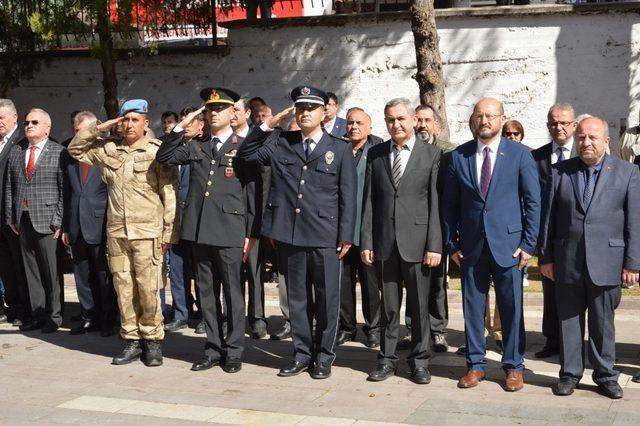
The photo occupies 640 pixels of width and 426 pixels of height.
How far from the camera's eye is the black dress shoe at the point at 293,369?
8773mm

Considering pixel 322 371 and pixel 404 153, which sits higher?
pixel 404 153

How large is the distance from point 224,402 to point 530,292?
4.49m

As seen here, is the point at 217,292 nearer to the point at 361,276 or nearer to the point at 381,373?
the point at 361,276

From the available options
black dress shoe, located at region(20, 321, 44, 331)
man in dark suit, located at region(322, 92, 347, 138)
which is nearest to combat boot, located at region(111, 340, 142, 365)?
black dress shoe, located at region(20, 321, 44, 331)

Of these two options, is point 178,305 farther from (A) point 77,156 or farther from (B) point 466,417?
(B) point 466,417

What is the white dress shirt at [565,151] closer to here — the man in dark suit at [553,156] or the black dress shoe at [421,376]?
the man in dark suit at [553,156]

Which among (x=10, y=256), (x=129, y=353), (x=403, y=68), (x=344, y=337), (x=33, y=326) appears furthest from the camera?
(x=403, y=68)

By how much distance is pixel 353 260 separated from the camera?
10117 mm

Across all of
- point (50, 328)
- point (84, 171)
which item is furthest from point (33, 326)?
point (84, 171)

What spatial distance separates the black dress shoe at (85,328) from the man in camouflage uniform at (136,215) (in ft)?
4.73

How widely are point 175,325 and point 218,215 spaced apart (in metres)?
2.23

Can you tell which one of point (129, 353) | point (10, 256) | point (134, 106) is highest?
point (134, 106)

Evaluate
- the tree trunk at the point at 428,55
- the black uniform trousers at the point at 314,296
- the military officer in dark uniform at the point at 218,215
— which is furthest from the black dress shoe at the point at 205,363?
the tree trunk at the point at 428,55

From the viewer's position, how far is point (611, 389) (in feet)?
25.7
